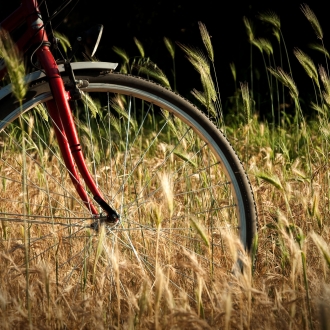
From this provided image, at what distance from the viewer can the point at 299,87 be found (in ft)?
18.4

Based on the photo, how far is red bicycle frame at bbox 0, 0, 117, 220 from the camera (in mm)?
2102

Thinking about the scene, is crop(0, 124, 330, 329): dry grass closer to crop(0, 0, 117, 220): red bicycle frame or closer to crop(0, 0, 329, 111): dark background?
crop(0, 0, 117, 220): red bicycle frame

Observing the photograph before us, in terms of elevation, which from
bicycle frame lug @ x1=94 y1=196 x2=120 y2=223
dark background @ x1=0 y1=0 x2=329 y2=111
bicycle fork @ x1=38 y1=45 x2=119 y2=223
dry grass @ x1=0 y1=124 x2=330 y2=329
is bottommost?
dry grass @ x1=0 y1=124 x2=330 y2=329

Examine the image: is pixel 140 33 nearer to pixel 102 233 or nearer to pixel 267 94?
pixel 267 94

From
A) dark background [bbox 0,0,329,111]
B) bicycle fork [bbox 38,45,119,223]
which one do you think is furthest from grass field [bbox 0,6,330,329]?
dark background [bbox 0,0,329,111]

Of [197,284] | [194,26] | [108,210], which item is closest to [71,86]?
[108,210]

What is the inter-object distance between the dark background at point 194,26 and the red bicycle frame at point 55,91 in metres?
3.25

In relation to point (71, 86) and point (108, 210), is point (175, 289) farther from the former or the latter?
point (71, 86)

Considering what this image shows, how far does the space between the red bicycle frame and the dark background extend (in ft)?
10.7

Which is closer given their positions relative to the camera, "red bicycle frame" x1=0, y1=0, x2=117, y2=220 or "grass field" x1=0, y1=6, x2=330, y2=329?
"grass field" x1=0, y1=6, x2=330, y2=329

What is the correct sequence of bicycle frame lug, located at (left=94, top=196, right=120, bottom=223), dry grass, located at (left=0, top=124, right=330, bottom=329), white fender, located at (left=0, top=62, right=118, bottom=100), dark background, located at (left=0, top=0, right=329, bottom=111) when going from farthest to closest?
dark background, located at (left=0, top=0, right=329, bottom=111)
bicycle frame lug, located at (left=94, top=196, right=120, bottom=223)
white fender, located at (left=0, top=62, right=118, bottom=100)
dry grass, located at (left=0, top=124, right=330, bottom=329)

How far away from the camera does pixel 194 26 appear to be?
5422mm

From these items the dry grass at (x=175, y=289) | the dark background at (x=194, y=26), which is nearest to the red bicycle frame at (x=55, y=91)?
the dry grass at (x=175, y=289)

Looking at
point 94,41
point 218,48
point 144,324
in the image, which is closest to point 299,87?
point 218,48
